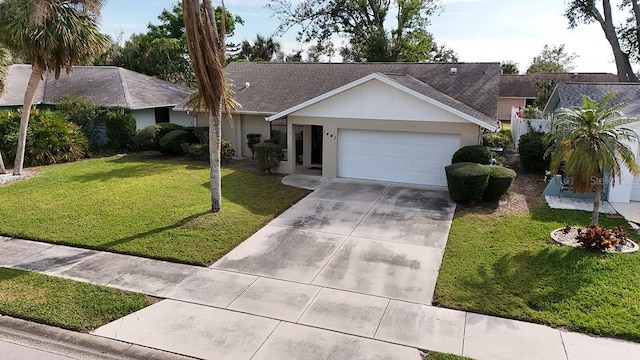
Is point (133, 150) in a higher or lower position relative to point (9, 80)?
lower

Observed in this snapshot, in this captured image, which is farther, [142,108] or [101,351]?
[142,108]

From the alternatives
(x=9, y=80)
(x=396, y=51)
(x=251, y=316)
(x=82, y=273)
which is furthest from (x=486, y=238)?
(x=396, y=51)

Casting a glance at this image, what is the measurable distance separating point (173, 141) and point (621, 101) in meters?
18.9

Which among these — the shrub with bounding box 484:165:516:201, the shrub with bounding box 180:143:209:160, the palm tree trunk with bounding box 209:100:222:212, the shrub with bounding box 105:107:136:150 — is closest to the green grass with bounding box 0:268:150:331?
the palm tree trunk with bounding box 209:100:222:212

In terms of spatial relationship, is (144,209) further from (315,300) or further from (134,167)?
(315,300)

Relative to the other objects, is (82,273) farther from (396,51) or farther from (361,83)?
(396,51)

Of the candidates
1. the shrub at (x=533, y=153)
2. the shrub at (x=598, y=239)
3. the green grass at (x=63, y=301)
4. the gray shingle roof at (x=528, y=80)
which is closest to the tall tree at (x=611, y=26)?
the gray shingle roof at (x=528, y=80)

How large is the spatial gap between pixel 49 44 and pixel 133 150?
8.50 metres

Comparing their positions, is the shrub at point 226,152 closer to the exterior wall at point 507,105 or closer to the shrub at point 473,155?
the shrub at point 473,155

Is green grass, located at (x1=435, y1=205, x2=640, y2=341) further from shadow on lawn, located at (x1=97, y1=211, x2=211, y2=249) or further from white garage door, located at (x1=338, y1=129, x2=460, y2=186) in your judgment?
shadow on lawn, located at (x1=97, y1=211, x2=211, y2=249)

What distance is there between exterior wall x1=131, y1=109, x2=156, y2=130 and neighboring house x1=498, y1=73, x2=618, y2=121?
3292 centimetres

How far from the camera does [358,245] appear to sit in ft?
35.5

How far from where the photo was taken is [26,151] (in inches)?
763

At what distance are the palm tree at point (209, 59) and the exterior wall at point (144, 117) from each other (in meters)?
13.6
